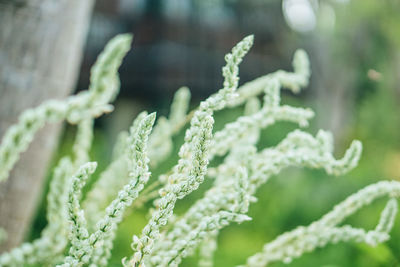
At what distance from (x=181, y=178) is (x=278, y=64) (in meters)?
10.2

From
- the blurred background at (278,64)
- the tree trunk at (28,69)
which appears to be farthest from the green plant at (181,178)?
the blurred background at (278,64)

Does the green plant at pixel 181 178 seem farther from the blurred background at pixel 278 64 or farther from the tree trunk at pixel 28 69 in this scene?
the blurred background at pixel 278 64

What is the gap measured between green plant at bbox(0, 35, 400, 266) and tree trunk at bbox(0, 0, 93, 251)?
8.8 inches

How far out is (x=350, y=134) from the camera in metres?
8.71

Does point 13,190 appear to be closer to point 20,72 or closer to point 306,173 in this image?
point 20,72

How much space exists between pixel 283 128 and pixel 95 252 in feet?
27.4

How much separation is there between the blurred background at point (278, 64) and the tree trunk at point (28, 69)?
8.05 ft

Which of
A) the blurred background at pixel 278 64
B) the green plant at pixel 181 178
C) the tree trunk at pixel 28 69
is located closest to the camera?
the green plant at pixel 181 178

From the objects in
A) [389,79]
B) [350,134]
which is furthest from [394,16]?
[350,134]

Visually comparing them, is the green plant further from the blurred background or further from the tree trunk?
the blurred background

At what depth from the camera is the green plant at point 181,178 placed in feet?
1.89

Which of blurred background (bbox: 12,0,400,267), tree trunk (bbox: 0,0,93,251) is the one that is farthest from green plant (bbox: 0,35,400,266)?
blurred background (bbox: 12,0,400,267)

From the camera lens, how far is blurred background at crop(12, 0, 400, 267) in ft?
18.2

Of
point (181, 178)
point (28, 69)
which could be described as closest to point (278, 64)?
point (28, 69)
